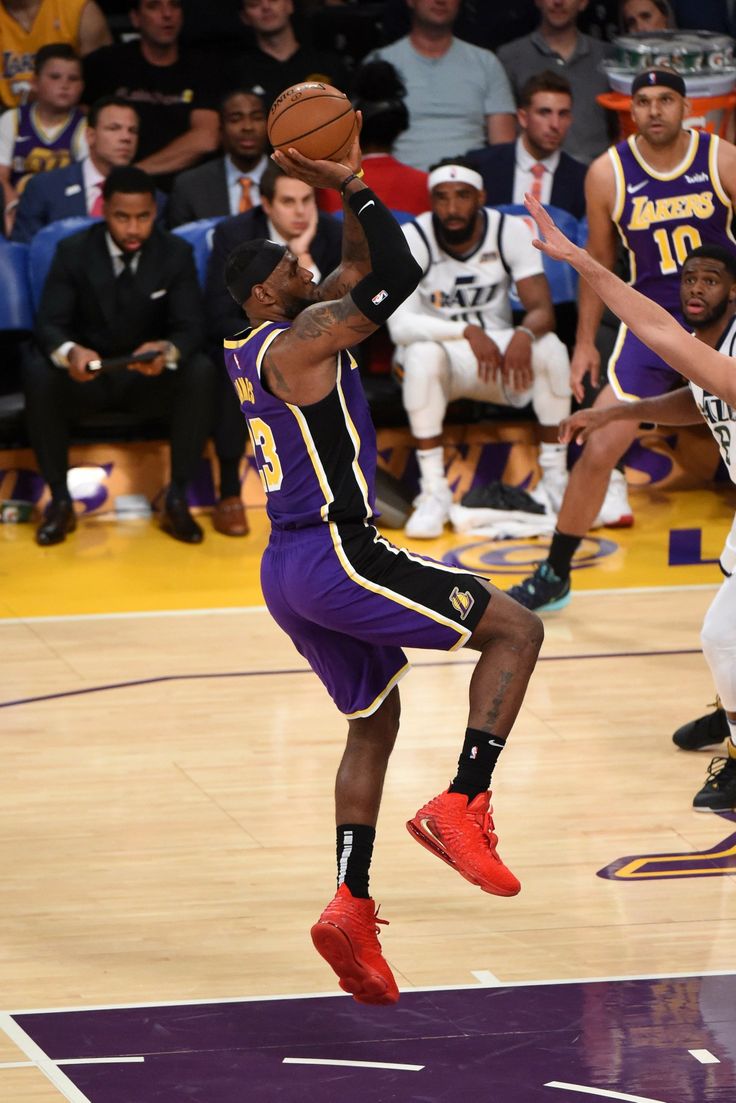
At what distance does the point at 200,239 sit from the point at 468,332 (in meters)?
1.47

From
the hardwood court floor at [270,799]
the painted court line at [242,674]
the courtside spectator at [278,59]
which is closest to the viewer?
the hardwood court floor at [270,799]

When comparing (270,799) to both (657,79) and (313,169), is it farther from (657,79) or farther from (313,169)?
(657,79)

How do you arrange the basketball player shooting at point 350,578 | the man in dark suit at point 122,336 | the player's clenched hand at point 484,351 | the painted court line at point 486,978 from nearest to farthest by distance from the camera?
the basketball player shooting at point 350,578, the painted court line at point 486,978, the man in dark suit at point 122,336, the player's clenched hand at point 484,351

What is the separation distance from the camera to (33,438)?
876cm

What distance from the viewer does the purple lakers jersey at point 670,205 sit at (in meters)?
7.59

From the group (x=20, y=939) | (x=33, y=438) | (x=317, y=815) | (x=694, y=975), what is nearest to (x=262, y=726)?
(x=317, y=815)

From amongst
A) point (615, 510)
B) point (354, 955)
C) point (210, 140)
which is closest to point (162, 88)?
point (210, 140)

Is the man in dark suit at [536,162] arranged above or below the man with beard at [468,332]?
above

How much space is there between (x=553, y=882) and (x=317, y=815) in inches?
33.7

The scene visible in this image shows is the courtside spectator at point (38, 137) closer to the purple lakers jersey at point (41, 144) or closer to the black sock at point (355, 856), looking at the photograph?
the purple lakers jersey at point (41, 144)

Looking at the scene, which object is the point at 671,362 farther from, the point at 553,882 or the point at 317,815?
the point at 317,815

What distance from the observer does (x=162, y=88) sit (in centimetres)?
1013

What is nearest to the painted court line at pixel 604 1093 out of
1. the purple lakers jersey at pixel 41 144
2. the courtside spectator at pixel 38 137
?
the courtside spectator at pixel 38 137

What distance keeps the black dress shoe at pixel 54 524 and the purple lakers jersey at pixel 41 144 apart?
6.71ft
